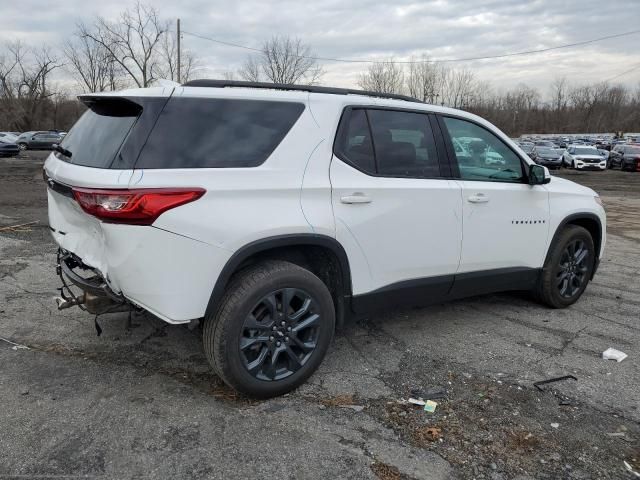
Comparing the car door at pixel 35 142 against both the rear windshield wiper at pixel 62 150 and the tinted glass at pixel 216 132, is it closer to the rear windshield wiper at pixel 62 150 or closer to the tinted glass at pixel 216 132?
the rear windshield wiper at pixel 62 150

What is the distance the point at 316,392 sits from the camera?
11.2 feet

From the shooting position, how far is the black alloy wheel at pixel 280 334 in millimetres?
3146

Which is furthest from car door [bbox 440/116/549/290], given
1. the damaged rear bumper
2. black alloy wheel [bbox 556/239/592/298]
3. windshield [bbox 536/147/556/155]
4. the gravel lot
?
windshield [bbox 536/147/556/155]

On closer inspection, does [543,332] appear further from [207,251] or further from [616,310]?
[207,251]

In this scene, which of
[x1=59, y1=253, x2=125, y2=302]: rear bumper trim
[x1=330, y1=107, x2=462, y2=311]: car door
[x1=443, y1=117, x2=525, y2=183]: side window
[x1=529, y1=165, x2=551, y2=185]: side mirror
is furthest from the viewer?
[x1=529, y1=165, x2=551, y2=185]: side mirror

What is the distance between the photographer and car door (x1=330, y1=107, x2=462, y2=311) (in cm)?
345

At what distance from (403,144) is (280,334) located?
1.60 meters

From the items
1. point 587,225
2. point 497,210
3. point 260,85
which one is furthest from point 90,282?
point 587,225

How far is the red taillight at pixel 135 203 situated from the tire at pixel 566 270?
3.48m

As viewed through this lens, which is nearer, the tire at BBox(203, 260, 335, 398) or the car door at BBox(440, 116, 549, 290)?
the tire at BBox(203, 260, 335, 398)

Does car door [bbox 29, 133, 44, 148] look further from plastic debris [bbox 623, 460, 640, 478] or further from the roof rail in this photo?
plastic debris [bbox 623, 460, 640, 478]

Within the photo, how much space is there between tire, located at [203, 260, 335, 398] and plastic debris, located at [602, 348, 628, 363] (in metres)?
2.16

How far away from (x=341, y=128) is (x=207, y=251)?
1.23 metres

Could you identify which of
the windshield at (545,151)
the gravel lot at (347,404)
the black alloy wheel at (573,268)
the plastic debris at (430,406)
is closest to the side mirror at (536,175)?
the black alloy wheel at (573,268)
